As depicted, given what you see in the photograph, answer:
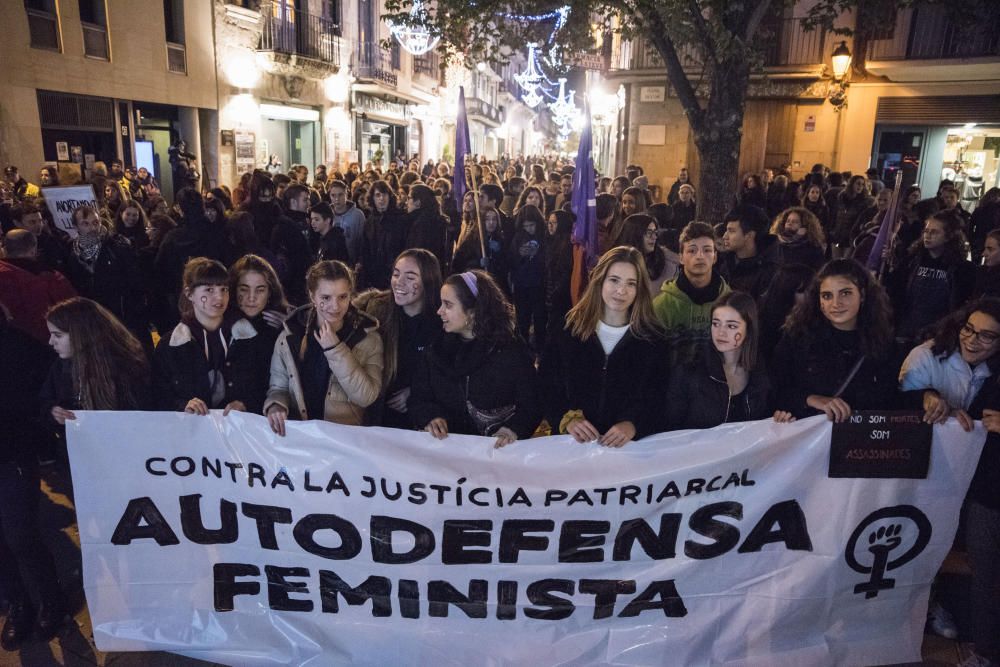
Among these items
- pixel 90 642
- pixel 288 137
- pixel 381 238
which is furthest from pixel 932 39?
pixel 90 642

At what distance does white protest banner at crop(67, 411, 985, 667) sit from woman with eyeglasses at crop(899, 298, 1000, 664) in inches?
4.1

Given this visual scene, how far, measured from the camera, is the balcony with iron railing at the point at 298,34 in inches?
726

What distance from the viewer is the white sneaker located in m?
3.58

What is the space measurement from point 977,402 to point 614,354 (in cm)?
170

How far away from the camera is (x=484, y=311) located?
3.53 m

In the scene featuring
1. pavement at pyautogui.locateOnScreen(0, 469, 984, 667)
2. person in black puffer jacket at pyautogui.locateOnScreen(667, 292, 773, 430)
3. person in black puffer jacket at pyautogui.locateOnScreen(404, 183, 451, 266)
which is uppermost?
person in black puffer jacket at pyautogui.locateOnScreen(404, 183, 451, 266)

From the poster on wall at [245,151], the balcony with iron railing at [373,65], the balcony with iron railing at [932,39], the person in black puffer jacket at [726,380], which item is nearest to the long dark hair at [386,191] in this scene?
the person in black puffer jacket at [726,380]

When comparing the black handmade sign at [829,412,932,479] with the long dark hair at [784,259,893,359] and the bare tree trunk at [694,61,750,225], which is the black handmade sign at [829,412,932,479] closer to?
the long dark hair at [784,259,893,359]

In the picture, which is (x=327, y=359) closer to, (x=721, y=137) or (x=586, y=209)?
(x=586, y=209)

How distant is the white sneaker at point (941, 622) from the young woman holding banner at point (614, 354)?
1793mm

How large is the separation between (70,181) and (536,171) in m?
8.07

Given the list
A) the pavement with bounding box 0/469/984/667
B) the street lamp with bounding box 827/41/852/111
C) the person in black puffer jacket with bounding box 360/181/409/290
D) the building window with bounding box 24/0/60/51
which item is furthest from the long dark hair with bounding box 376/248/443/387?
the street lamp with bounding box 827/41/852/111

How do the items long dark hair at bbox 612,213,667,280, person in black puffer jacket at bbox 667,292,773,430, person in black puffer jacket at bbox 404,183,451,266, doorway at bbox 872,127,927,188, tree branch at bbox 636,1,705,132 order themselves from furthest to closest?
doorway at bbox 872,127,927,188
tree branch at bbox 636,1,705,132
person in black puffer jacket at bbox 404,183,451,266
long dark hair at bbox 612,213,667,280
person in black puffer jacket at bbox 667,292,773,430

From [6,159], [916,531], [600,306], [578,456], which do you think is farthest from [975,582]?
[6,159]
